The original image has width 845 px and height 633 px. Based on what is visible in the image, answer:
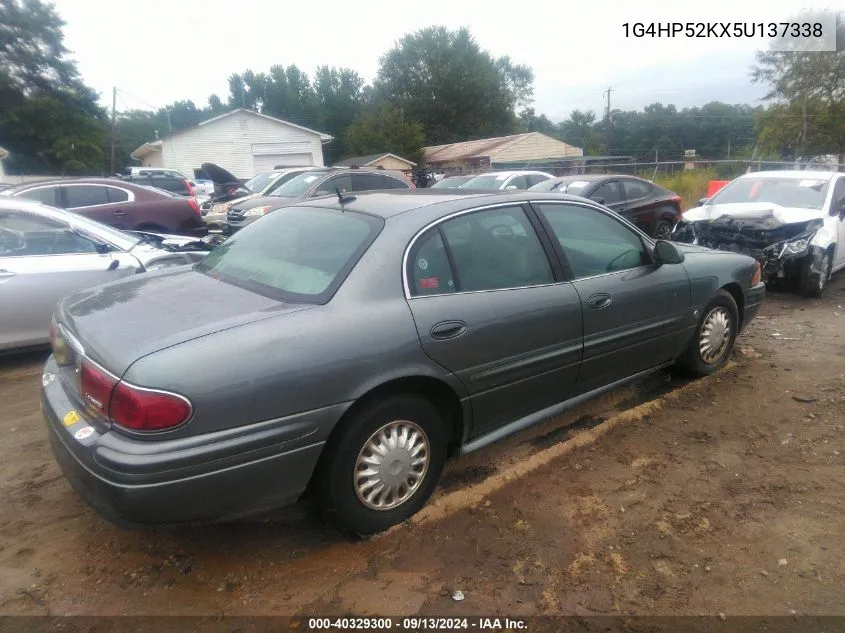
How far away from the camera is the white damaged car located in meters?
7.26

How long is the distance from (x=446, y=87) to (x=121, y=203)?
54310 millimetres

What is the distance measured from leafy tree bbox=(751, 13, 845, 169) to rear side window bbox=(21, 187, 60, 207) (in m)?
34.2

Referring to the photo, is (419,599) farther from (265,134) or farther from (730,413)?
(265,134)

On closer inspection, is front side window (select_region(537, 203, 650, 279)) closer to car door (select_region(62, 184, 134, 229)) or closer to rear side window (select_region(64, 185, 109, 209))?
car door (select_region(62, 184, 134, 229))

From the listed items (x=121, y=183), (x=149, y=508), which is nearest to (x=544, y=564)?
(x=149, y=508)

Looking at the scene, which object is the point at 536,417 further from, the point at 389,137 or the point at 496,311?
the point at 389,137

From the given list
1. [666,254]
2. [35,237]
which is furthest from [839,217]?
[35,237]

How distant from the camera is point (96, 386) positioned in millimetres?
2369

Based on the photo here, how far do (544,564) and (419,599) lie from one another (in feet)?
1.98

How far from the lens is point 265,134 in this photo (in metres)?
34.5

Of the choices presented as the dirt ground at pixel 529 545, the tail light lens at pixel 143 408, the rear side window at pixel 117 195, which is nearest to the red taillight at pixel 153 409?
the tail light lens at pixel 143 408

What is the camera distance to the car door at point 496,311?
9.54ft

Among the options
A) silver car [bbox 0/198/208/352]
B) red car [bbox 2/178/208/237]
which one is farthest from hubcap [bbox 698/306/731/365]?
red car [bbox 2/178/208/237]

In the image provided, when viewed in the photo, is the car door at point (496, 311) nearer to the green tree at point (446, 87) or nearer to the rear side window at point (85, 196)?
the rear side window at point (85, 196)
